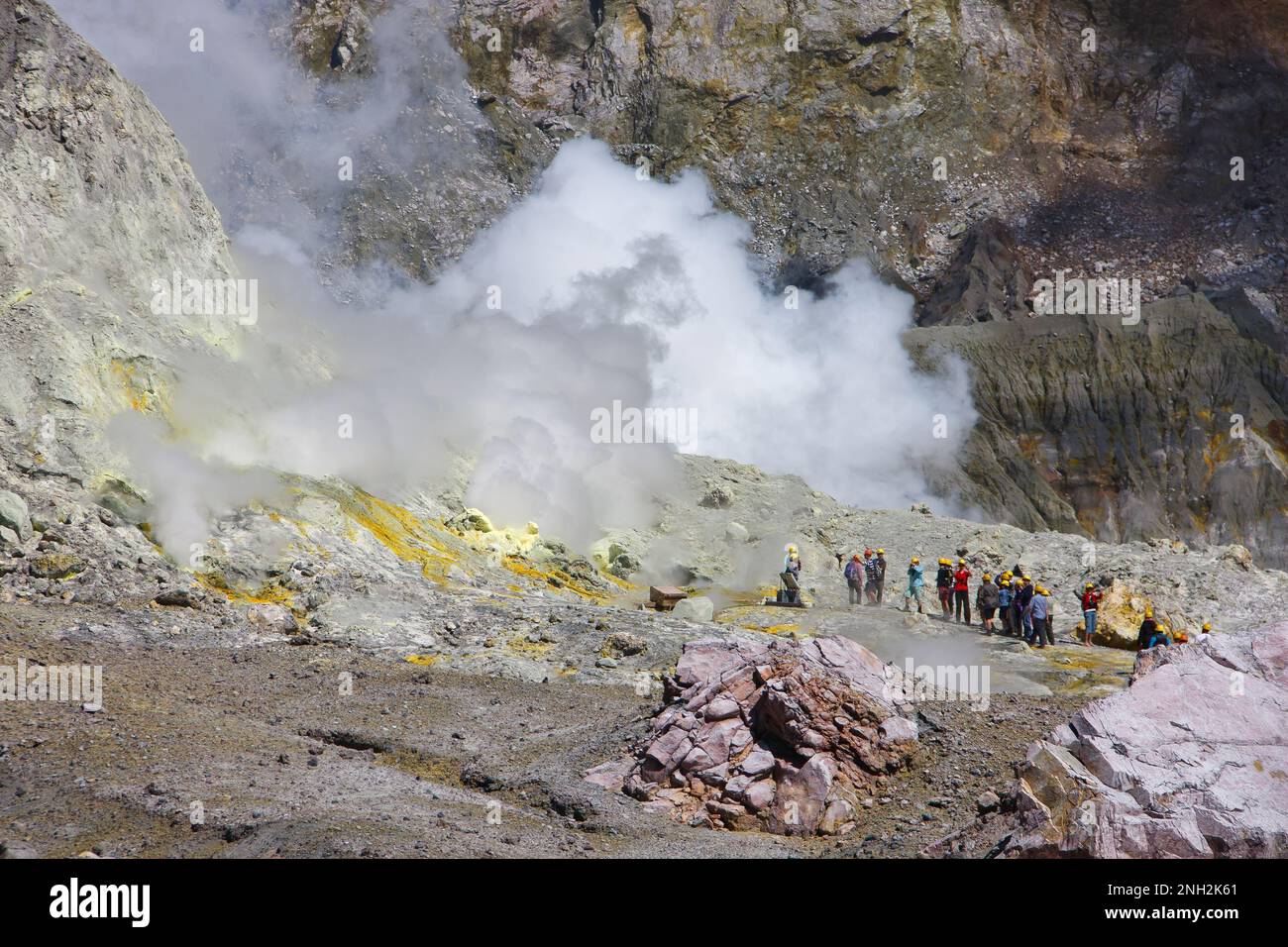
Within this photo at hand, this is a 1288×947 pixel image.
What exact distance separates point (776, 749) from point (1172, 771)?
12.0 ft

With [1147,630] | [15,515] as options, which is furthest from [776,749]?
[15,515]

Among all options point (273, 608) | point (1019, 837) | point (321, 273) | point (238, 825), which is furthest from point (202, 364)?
point (321, 273)

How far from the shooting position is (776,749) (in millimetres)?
11055

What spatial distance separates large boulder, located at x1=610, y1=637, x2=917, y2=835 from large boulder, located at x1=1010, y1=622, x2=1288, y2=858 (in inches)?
89.5

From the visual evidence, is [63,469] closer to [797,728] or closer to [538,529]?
[538,529]

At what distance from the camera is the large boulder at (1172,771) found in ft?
25.5

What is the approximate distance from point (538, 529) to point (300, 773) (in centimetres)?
1463

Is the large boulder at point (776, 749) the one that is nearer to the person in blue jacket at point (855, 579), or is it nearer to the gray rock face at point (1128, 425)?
the person in blue jacket at point (855, 579)

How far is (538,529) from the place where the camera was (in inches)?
997

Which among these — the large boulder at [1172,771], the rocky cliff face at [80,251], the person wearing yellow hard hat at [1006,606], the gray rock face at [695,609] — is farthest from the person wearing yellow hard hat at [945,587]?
the rocky cliff face at [80,251]

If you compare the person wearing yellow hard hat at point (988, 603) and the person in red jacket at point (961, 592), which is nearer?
the person wearing yellow hard hat at point (988, 603)

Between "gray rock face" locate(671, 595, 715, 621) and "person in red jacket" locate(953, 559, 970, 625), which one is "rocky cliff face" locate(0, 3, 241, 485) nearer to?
"gray rock face" locate(671, 595, 715, 621)

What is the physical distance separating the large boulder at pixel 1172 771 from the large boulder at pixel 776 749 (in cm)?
227

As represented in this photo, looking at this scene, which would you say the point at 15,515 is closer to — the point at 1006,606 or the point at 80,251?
the point at 80,251
